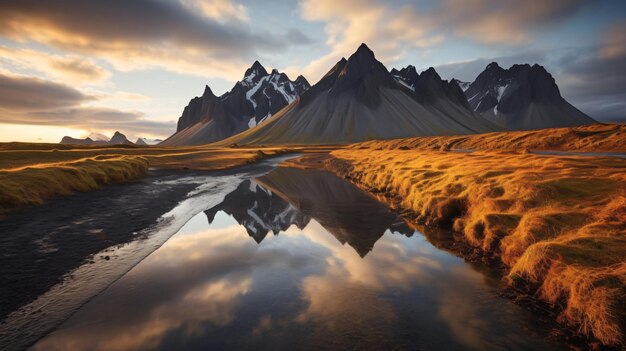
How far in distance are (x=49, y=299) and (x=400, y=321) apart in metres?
12.2

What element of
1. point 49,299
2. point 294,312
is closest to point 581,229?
point 294,312

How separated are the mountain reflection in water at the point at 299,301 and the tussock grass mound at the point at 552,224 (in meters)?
1.52

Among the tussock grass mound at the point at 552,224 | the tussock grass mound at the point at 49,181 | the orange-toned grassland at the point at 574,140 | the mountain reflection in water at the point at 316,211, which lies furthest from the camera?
the orange-toned grassland at the point at 574,140

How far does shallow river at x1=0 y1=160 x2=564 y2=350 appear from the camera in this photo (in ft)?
30.8

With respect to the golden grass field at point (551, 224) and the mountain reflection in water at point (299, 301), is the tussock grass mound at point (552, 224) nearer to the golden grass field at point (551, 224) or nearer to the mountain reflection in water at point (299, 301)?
the golden grass field at point (551, 224)

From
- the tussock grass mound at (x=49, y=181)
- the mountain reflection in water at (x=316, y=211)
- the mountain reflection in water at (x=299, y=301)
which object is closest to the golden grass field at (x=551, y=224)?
the mountain reflection in water at (x=299, y=301)

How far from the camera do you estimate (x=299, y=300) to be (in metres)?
11.9

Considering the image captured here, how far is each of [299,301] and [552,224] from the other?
11651mm

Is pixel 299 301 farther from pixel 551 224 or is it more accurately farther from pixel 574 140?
pixel 574 140

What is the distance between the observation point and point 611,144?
55.2 meters

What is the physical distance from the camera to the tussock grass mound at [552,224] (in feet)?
30.6

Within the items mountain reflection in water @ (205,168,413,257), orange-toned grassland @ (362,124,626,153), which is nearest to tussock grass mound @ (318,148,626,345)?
mountain reflection in water @ (205,168,413,257)

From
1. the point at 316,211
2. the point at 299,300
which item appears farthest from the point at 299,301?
the point at 316,211

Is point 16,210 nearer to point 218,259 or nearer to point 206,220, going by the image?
point 206,220
